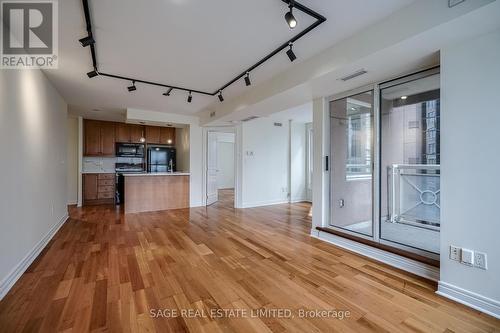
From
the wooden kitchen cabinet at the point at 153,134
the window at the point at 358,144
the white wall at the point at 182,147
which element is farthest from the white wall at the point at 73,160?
the window at the point at 358,144

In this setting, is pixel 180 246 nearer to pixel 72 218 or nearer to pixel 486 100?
pixel 72 218

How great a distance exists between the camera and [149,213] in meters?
5.25

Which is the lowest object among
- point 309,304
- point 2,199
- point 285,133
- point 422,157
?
point 309,304

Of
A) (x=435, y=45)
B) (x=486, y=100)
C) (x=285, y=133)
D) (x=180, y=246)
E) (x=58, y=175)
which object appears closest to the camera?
(x=486, y=100)

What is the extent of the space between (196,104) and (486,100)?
4.48 metres

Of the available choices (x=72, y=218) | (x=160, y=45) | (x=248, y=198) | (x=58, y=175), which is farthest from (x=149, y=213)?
(x=160, y=45)

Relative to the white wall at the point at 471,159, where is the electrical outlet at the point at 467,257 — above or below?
below

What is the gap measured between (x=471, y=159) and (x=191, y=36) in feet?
9.13

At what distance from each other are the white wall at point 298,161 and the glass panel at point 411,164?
13.1 ft

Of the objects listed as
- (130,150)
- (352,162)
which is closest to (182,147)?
(130,150)

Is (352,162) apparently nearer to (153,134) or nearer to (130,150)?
(153,134)

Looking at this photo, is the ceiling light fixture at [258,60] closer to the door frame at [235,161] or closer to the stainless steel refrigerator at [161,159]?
the door frame at [235,161]

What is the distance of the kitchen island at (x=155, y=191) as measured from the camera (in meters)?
5.31

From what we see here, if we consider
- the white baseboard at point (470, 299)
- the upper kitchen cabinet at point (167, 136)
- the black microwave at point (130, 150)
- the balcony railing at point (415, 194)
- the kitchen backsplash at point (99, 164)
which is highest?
the upper kitchen cabinet at point (167, 136)
